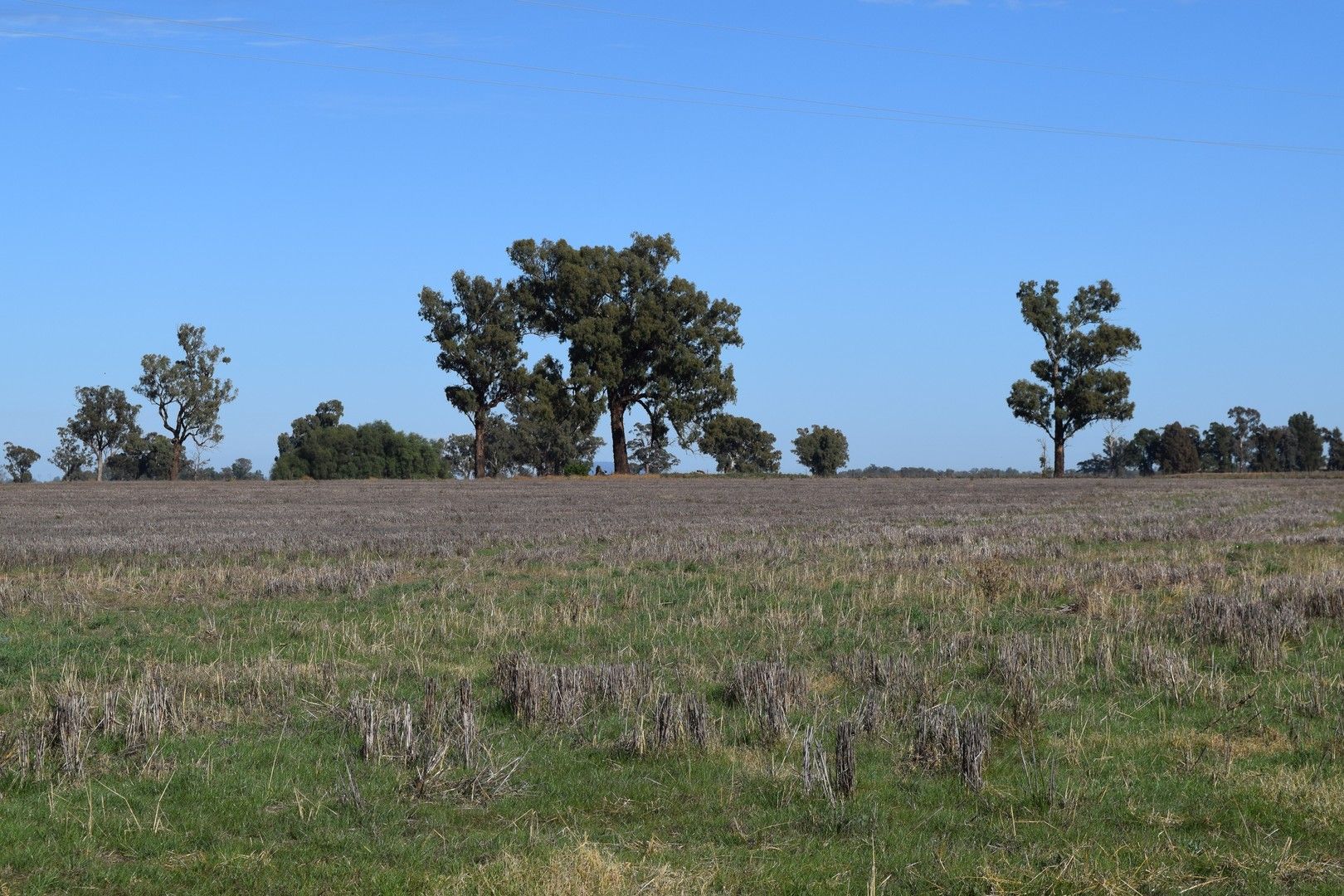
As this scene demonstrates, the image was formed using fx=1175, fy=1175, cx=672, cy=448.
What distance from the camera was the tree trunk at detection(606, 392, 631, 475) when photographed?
85.5 metres

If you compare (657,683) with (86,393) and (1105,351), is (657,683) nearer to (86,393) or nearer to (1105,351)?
(1105,351)

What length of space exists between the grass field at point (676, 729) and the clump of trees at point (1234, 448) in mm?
142116

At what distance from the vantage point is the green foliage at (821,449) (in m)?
153

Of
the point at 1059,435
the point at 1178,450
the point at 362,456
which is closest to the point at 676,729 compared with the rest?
the point at 1059,435

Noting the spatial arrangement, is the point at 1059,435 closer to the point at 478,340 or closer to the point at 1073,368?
the point at 1073,368

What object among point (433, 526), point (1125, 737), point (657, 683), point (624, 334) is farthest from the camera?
point (624, 334)

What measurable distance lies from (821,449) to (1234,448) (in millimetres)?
56037

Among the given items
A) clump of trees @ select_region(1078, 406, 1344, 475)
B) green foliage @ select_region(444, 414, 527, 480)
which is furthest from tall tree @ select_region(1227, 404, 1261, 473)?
green foliage @ select_region(444, 414, 527, 480)

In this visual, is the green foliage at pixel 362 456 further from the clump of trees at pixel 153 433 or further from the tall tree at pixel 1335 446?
the tall tree at pixel 1335 446

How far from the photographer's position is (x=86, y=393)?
119688mm

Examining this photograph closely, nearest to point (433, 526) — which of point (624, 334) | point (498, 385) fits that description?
point (624, 334)

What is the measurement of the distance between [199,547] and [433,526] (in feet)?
27.1

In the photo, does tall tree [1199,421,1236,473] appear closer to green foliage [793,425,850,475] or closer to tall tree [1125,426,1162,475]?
tall tree [1125,426,1162,475]

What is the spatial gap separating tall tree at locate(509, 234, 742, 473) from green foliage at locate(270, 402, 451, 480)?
1263 inches
